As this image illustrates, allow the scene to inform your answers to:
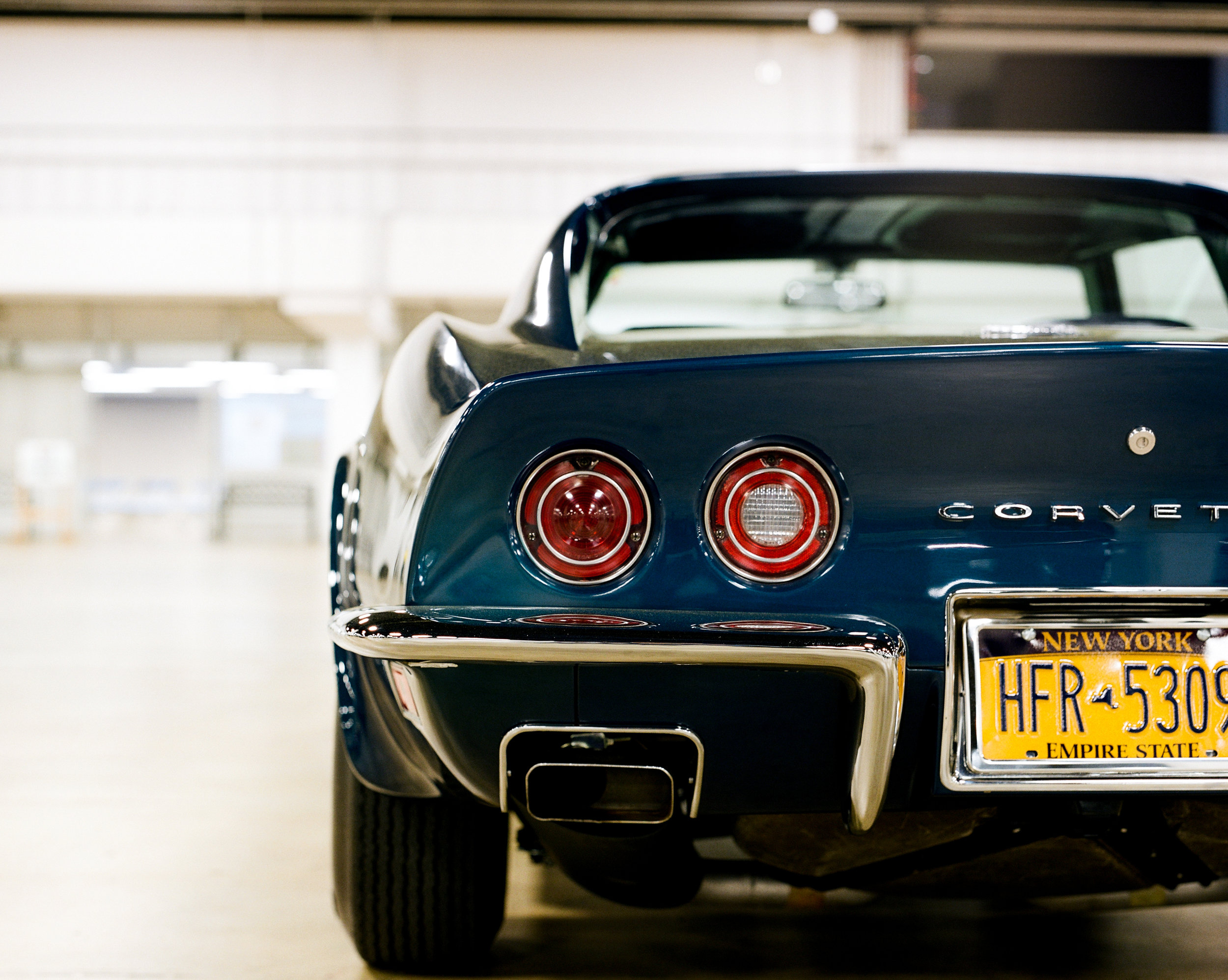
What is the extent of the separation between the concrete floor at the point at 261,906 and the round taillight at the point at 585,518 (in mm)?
770

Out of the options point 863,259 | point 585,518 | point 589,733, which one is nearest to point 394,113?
Result: point 863,259

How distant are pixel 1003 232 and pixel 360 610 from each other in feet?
5.16

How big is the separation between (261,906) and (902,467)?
146 centimetres

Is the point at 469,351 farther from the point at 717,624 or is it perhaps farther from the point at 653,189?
the point at 653,189

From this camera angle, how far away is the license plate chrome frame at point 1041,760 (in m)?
1.20

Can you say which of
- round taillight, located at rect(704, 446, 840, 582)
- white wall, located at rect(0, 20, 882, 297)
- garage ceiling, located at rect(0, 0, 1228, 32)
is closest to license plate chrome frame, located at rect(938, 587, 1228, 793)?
round taillight, located at rect(704, 446, 840, 582)

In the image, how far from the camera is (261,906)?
6.51ft

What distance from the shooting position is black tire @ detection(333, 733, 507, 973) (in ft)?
5.16

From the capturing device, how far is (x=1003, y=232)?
7.16 feet

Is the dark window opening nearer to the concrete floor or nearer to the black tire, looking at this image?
the concrete floor

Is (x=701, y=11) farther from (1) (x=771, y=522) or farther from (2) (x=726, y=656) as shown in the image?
(2) (x=726, y=656)

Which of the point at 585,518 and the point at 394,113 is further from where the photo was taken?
the point at 394,113

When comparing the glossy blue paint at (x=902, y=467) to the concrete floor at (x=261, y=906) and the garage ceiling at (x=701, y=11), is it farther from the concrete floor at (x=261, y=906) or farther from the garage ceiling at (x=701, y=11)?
the garage ceiling at (x=701, y=11)

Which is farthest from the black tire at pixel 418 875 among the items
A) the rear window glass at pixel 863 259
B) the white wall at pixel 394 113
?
the white wall at pixel 394 113
